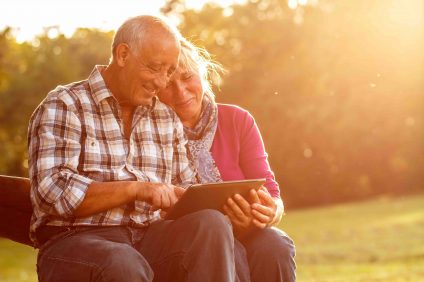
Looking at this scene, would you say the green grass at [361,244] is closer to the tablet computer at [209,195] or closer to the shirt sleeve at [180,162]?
the shirt sleeve at [180,162]

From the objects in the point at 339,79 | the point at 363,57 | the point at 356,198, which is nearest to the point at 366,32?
the point at 363,57

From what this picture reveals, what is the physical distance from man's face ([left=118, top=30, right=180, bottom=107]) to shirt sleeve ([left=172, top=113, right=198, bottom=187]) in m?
0.32

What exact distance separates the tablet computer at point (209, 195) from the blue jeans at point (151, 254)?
8cm

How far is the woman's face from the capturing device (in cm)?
469

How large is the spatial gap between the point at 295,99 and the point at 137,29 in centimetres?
2669

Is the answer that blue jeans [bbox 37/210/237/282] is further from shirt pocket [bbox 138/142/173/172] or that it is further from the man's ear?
Result: the man's ear

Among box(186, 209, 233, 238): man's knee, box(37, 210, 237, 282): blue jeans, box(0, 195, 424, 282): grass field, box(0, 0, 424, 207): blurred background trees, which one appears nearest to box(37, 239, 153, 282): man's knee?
box(37, 210, 237, 282): blue jeans

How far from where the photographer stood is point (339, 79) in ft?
82.5

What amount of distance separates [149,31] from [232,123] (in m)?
0.87

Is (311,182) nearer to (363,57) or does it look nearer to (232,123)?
(363,57)

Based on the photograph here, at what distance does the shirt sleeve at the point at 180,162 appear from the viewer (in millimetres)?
4355

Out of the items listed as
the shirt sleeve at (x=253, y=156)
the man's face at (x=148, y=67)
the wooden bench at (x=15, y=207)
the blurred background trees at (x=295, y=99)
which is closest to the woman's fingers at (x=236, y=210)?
the shirt sleeve at (x=253, y=156)

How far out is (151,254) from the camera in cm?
386

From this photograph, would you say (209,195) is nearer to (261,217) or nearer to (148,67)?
(261,217)
